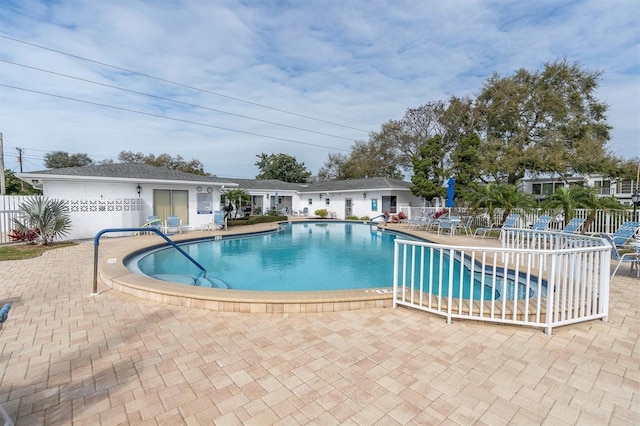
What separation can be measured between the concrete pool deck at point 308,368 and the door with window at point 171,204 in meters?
10.5

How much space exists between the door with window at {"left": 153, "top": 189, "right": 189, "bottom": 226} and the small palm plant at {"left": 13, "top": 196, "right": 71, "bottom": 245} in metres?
3.69

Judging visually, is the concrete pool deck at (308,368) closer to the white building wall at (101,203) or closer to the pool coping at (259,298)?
the pool coping at (259,298)

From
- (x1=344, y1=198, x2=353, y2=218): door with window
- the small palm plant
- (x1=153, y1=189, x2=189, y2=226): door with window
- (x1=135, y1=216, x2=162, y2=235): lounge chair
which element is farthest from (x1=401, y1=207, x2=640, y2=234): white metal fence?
the small palm plant

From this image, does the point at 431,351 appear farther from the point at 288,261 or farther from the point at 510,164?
the point at 510,164

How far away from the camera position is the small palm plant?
9.89m

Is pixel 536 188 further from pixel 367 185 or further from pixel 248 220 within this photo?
pixel 248 220

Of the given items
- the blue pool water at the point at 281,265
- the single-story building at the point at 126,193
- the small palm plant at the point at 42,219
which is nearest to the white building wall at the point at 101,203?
the single-story building at the point at 126,193

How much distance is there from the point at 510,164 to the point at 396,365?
67.4 feet

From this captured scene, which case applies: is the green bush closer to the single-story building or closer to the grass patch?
the single-story building

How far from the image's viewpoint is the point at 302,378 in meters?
2.53

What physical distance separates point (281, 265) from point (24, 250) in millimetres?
7780

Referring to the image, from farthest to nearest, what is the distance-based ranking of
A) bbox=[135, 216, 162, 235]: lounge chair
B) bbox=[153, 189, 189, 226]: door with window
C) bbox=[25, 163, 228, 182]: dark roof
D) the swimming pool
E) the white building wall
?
bbox=[153, 189, 189, 226]: door with window
bbox=[135, 216, 162, 235]: lounge chair
bbox=[25, 163, 228, 182]: dark roof
the white building wall
the swimming pool

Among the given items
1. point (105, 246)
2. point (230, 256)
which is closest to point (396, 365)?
point (230, 256)

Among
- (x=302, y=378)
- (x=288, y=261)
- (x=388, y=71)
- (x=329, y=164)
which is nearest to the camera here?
(x=302, y=378)
